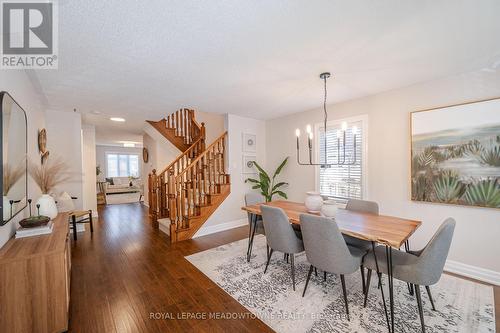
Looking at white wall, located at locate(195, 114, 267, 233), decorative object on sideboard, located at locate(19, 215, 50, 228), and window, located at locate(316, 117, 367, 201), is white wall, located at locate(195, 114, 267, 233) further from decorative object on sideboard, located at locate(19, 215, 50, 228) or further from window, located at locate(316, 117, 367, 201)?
decorative object on sideboard, located at locate(19, 215, 50, 228)

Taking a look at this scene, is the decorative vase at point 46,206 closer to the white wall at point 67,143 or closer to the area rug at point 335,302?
the white wall at point 67,143

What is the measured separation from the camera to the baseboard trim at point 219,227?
4.08 metres

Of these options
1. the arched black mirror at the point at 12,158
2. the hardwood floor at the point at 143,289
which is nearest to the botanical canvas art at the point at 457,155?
the hardwood floor at the point at 143,289

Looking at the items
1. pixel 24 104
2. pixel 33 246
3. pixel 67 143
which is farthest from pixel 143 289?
pixel 67 143

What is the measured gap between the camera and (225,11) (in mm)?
1466

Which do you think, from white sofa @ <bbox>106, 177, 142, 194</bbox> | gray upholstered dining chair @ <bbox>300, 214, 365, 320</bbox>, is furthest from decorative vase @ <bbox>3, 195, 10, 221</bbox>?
white sofa @ <bbox>106, 177, 142, 194</bbox>

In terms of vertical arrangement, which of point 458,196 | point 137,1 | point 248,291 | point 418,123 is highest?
point 137,1

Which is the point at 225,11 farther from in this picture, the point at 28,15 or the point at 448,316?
the point at 448,316

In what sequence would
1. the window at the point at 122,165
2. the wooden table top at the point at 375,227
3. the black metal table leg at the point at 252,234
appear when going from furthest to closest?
the window at the point at 122,165 < the black metal table leg at the point at 252,234 < the wooden table top at the point at 375,227

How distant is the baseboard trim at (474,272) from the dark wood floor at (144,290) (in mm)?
152

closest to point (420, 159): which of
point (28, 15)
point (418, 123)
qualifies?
point (418, 123)

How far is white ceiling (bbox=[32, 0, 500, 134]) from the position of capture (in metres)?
1.47

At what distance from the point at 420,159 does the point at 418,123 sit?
1.66 feet

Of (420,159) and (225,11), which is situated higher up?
(225,11)
